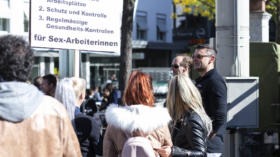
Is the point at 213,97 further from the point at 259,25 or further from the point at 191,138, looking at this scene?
the point at 259,25

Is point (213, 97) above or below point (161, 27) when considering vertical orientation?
below

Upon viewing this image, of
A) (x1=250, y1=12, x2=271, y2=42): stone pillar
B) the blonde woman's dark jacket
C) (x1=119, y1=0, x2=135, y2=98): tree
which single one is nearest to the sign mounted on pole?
the blonde woman's dark jacket

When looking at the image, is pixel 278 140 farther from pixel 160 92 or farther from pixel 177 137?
pixel 160 92

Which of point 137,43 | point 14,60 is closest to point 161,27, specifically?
point 137,43

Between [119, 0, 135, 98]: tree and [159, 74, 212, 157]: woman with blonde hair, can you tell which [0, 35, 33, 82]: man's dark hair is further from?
[119, 0, 135, 98]: tree

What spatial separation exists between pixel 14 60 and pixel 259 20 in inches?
315

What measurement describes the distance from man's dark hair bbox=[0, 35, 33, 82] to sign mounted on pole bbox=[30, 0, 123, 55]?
2854 mm

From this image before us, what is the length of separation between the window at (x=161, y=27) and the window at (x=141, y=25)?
1481 millimetres

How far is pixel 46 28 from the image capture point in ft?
20.4

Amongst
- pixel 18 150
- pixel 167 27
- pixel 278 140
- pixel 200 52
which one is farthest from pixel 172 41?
pixel 18 150

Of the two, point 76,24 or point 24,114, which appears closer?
point 24,114

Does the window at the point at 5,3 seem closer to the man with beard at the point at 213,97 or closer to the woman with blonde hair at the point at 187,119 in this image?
the man with beard at the point at 213,97

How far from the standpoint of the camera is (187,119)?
4938mm

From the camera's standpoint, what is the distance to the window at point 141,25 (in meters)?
39.1
